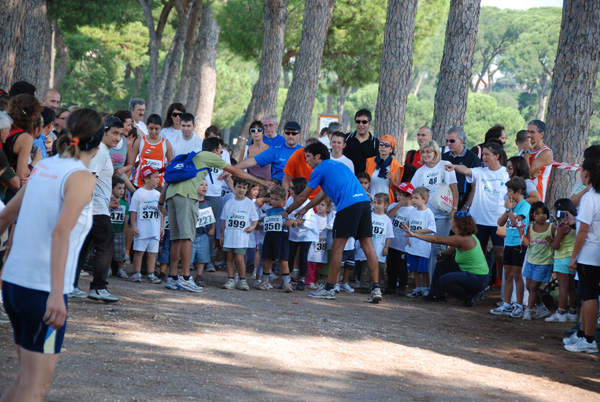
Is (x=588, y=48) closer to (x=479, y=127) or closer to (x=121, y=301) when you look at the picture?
(x=121, y=301)

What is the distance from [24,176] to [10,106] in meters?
0.62

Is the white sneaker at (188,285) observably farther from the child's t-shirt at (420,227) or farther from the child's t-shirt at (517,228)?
the child's t-shirt at (517,228)

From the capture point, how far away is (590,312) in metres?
7.16

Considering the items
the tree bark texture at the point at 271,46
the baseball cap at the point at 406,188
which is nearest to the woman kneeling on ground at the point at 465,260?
the baseball cap at the point at 406,188

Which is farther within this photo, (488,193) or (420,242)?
(420,242)

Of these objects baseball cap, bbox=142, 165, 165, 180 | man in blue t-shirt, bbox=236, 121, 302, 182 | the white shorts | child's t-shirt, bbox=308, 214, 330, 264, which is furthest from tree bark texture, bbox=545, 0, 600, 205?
the white shorts

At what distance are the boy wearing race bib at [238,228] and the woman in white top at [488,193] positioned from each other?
2821 millimetres

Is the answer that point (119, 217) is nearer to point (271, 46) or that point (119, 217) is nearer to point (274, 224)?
point (274, 224)

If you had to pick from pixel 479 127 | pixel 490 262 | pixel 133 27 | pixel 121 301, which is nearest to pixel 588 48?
pixel 490 262

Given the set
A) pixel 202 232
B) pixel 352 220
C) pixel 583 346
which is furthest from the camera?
pixel 202 232

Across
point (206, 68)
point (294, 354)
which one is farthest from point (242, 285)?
point (206, 68)

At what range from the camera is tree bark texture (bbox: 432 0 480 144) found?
44.4 feet

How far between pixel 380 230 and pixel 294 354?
13.9 feet

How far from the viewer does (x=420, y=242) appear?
10.3 meters
